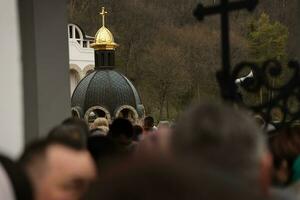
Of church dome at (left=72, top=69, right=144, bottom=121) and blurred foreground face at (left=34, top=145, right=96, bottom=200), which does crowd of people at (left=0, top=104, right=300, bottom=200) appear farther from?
church dome at (left=72, top=69, right=144, bottom=121)

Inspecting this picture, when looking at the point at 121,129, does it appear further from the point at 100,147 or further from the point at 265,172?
the point at 265,172

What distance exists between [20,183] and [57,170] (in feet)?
0.94

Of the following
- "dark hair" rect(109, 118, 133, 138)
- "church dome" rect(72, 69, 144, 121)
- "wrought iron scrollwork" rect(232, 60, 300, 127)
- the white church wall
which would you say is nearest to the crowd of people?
"wrought iron scrollwork" rect(232, 60, 300, 127)

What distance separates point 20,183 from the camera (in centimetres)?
212

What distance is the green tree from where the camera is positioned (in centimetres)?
5000

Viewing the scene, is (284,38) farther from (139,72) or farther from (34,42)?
(34,42)

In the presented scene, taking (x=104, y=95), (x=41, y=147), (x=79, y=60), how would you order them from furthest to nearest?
(x=79, y=60) < (x=104, y=95) < (x=41, y=147)

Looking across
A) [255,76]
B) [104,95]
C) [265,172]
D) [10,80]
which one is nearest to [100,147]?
[255,76]

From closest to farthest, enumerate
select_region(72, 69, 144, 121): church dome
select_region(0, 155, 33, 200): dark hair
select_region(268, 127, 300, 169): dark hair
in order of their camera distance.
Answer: select_region(0, 155, 33, 200): dark hair, select_region(268, 127, 300, 169): dark hair, select_region(72, 69, 144, 121): church dome

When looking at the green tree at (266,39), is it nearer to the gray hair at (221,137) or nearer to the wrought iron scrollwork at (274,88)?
the wrought iron scrollwork at (274,88)

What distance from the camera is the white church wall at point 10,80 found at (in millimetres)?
5609

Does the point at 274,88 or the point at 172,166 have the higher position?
the point at 172,166

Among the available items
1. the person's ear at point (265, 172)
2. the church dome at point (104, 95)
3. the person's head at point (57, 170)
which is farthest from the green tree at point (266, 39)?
the person's ear at point (265, 172)

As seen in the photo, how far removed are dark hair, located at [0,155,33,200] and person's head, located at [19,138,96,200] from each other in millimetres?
148
